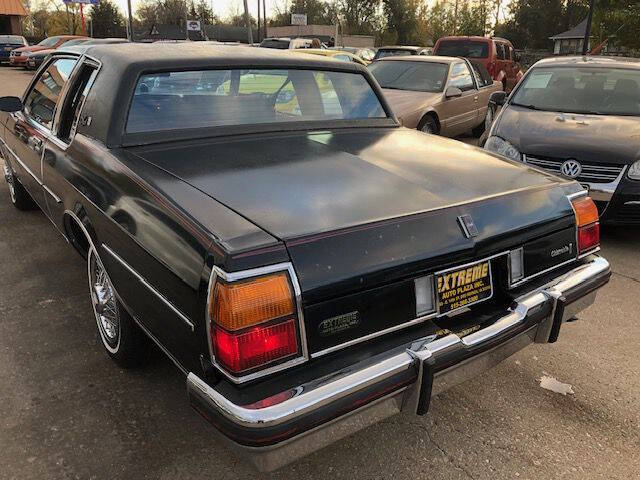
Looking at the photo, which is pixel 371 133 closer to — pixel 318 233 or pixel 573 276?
pixel 573 276

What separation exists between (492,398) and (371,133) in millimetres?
1694

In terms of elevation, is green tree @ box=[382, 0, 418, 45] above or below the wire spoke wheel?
above

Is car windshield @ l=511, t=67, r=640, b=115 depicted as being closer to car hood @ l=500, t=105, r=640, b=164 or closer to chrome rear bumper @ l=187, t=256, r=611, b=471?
car hood @ l=500, t=105, r=640, b=164

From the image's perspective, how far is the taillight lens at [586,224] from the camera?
263 centimetres

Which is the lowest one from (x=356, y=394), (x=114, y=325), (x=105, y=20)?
(x=114, y=325)

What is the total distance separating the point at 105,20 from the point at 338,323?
59689 millimetres

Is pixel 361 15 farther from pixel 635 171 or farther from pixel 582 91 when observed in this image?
pixel 635 171

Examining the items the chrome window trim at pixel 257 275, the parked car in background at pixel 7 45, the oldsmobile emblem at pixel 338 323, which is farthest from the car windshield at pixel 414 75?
the parked car in background at pixel 7 45

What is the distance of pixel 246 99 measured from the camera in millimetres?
3154

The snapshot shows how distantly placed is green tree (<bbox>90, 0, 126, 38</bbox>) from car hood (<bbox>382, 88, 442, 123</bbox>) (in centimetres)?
5241

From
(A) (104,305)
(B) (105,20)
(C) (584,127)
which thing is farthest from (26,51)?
(B) (105,20)

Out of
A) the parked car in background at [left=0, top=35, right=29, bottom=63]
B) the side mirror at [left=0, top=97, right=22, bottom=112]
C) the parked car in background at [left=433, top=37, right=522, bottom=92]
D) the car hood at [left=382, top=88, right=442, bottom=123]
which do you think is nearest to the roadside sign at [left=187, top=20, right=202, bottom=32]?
the parked car in background at [left=0, top=35, right=29, bottom=63]

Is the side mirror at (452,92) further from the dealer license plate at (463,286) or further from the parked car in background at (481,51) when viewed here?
the dealer license plate at (463,286)

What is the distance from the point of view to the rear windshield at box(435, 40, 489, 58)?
46.2 ft
